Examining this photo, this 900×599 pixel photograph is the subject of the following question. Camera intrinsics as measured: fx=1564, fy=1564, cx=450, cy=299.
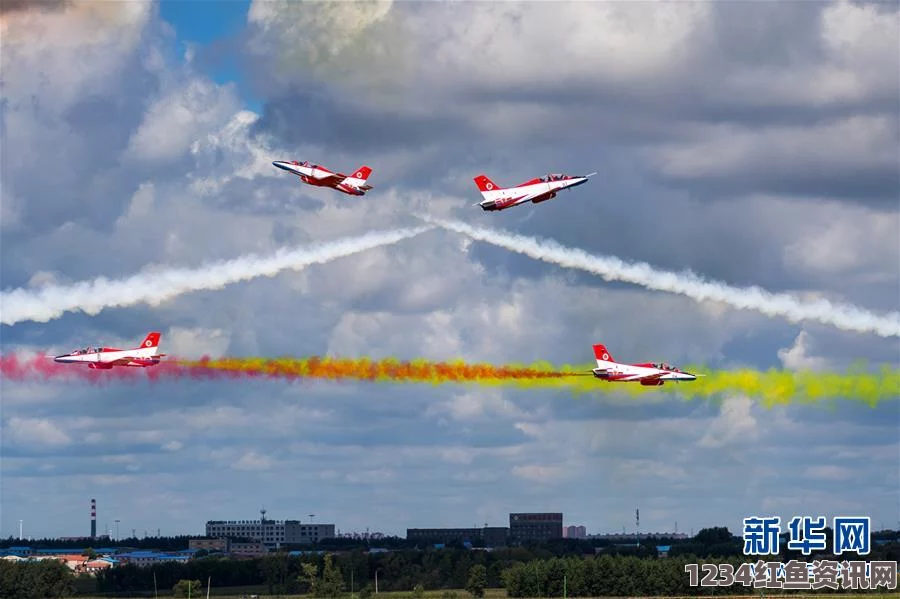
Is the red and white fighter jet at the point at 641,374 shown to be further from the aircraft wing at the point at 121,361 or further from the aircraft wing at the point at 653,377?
the aircraft wing at the point at 121,361

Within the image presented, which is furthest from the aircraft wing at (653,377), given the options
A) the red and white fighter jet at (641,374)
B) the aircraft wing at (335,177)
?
the aircraft wing at (335,177)

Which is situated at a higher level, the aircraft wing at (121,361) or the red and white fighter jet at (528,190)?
the red and white fighter jet at (528,190)

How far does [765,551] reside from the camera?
132 meters

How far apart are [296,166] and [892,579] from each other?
68.7 meters

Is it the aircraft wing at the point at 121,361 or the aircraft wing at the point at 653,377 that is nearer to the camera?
the aircraft wing at the point at 121,361

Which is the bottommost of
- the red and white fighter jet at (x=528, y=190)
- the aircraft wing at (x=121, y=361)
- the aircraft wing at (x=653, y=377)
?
the aircraft wing at (x=653, y=377)

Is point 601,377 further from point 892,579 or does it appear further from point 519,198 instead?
point 892,579

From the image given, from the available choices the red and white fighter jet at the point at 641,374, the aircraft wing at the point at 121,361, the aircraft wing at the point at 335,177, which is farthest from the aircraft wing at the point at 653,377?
the aircraft wing at the point at 121,361

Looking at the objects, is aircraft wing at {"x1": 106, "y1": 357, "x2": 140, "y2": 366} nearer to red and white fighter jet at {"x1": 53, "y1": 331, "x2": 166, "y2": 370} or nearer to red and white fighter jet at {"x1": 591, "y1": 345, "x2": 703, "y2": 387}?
red and white fighter jet at {"x1": 53, "y1": 331, "x2": 166, "y2": 370}

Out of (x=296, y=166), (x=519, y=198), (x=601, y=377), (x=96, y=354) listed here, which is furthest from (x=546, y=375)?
(x=96, y=354)

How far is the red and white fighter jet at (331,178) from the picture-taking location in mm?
151750

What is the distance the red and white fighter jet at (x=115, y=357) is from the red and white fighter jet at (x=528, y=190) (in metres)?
35.4

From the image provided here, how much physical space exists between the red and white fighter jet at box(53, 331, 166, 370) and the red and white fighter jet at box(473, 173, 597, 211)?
116 feet

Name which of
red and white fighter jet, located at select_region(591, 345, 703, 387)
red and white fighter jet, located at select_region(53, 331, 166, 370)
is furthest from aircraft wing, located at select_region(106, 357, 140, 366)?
red and white fighter jet, located at select_region(591, 345, 703, 387)
